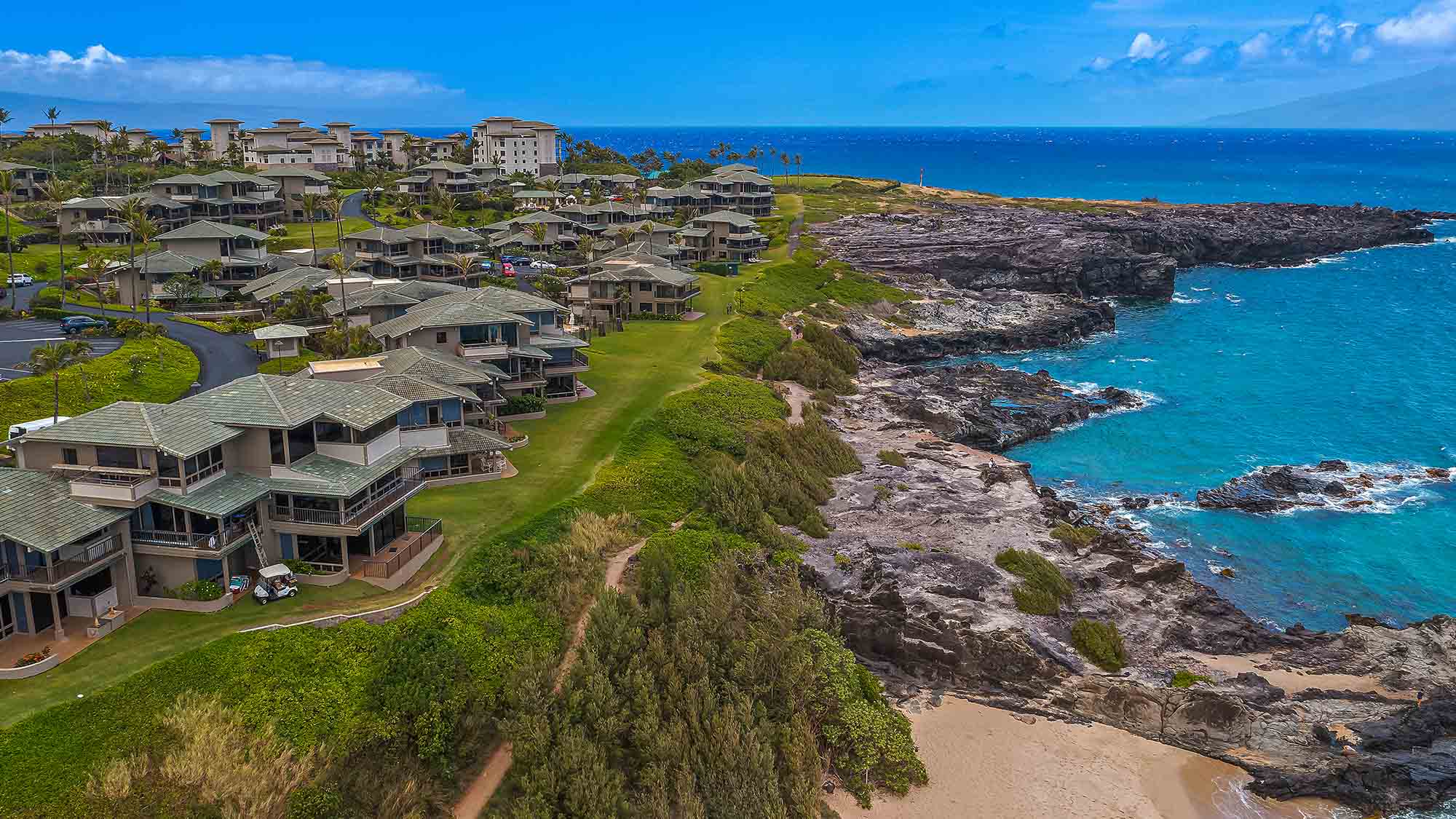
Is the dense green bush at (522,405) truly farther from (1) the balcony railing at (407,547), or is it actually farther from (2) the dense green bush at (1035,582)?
(2) the dense green bush at (1035,582)

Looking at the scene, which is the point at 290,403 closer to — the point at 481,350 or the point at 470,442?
the point at 470,442

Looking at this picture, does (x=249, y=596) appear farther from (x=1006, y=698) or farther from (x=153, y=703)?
(x=1006, y=698)

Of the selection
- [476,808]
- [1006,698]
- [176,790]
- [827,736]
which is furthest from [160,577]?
[1006,698]

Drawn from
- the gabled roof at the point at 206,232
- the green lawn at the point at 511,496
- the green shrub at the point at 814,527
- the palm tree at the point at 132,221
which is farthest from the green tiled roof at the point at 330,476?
the gabled roof at the point at 206,232

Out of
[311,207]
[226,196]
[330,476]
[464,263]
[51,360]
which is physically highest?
[226,196]

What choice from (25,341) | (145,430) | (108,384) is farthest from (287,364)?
(145,430)

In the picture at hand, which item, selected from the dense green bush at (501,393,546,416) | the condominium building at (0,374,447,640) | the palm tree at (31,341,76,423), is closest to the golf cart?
the condominium building at (0,374,447,640)

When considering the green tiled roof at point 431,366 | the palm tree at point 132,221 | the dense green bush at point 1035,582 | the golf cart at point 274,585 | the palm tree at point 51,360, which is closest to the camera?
the golf cart at point 274,585
